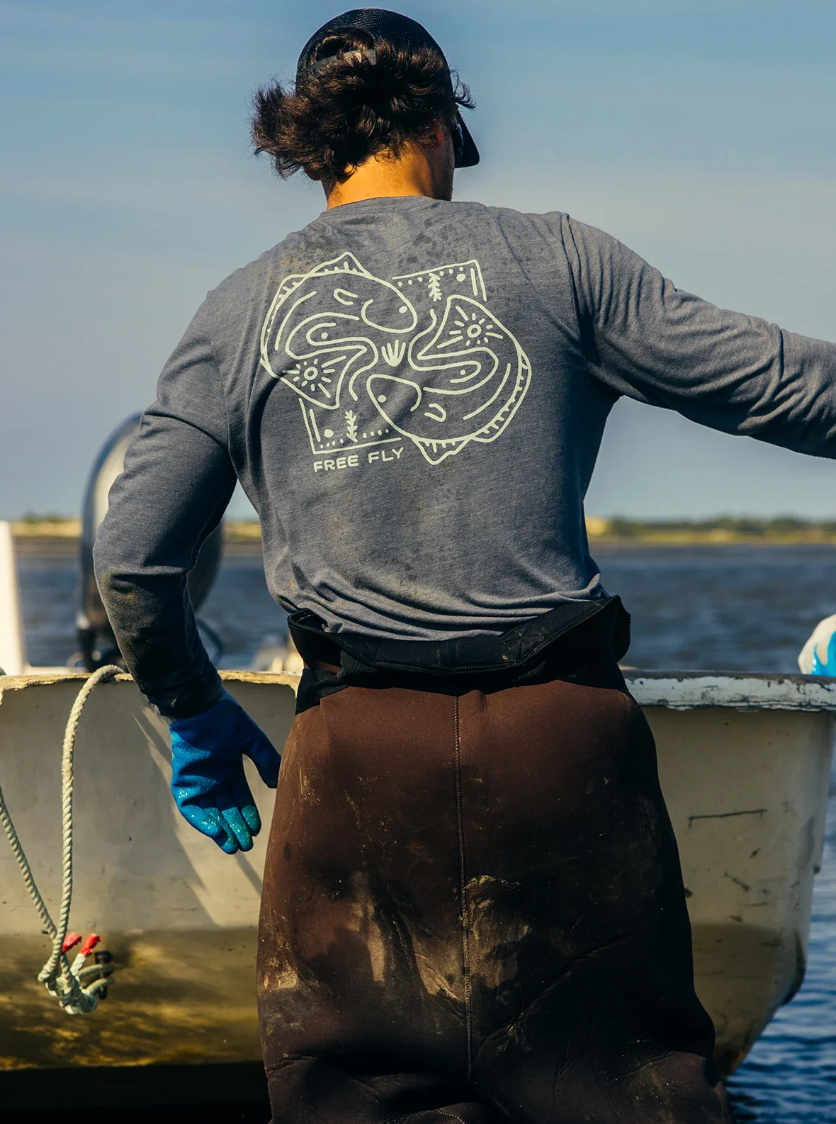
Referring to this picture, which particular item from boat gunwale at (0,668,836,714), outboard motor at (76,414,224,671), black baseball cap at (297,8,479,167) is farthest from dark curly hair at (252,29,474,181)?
outboard motor at (76,414,224,671)

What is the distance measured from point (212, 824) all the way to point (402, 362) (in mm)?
1021

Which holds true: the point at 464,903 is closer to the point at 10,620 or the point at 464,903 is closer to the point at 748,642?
the point at 10,620

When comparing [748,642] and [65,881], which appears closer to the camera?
[65,881]

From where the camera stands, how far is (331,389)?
82.6 inches

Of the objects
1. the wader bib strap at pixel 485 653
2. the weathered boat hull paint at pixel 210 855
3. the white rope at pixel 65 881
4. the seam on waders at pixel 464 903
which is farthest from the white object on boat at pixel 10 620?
the seam on waders at pixel 464 903

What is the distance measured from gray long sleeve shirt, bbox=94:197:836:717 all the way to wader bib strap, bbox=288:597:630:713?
0.08ft

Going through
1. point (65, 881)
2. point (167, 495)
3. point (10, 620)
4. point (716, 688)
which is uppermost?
point (167, 495)

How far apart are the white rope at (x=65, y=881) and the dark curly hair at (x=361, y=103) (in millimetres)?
1615

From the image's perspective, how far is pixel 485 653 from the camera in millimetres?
2035

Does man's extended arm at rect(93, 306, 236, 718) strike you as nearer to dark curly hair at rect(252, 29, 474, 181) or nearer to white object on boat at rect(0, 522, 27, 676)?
dark curly hair at rect(252, 29, 474, 181)

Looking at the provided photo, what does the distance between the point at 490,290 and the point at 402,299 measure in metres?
0.14

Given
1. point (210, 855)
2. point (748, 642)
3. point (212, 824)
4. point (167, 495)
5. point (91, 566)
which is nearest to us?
point (167, 495)

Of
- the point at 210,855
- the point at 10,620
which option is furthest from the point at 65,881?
the point at 10,620

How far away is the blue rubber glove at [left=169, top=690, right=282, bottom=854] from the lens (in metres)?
2.53
